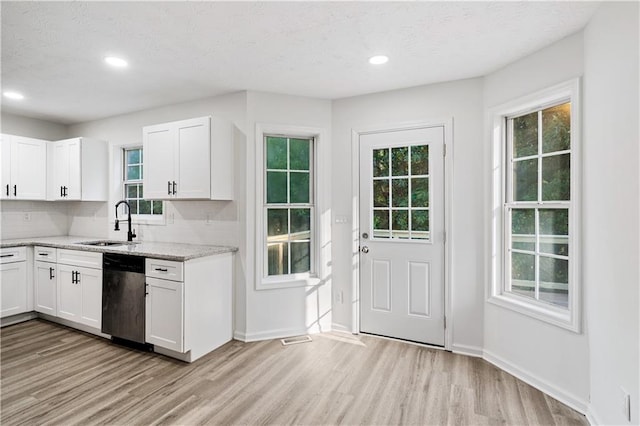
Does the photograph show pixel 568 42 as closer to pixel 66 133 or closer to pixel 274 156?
pixel 274 156

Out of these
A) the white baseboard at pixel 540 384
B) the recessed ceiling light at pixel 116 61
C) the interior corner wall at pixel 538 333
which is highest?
the recessed ceiling light at pixel 116 61

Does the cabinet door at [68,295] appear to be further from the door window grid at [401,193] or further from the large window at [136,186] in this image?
the door window grid at [401,193]

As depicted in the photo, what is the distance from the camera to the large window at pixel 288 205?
3.56 meters

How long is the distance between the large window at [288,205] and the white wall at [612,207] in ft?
7.84

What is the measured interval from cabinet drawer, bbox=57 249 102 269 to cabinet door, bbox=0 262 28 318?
0.61 m

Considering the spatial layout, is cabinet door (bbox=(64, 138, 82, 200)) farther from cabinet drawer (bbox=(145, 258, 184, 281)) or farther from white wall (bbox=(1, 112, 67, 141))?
cabinet drawer (bbox=(145, 258, 184, 281))

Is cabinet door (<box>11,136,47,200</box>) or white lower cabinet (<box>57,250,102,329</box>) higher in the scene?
cabinet door (<box>11,136,47,200</box>)

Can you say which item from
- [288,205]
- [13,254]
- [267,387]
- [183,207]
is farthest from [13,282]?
[267,387]

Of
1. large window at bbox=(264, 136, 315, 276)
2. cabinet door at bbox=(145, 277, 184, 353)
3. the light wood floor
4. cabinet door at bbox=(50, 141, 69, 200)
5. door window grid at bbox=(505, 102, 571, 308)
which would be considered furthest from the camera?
cabinet door at bbox=(50, 141, 69, 200)

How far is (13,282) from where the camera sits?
12.6 ft

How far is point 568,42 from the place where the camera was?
7.63 ft

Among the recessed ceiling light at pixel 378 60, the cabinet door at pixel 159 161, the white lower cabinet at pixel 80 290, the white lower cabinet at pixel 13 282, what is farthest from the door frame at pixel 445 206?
the white lower cabinet at pixel 13 282

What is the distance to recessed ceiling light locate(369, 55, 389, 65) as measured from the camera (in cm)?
263

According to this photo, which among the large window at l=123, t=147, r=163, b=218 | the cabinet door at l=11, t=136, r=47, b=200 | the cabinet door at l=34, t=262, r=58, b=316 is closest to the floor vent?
the large window at l=123, t=147, r=163, b=218
